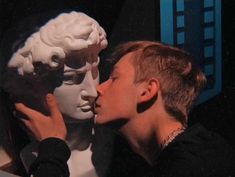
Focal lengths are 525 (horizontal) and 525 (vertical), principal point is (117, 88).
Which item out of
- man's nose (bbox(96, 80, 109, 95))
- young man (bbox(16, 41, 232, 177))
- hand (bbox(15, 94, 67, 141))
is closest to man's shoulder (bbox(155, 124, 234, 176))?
young man (bbox(16, 41, 232, 177))

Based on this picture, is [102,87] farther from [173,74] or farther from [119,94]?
[173,74]

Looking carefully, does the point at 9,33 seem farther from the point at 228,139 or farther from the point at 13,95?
the point at 228,139

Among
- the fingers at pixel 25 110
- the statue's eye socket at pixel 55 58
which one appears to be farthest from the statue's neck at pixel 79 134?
the statue's eye socket at pixel 55 58

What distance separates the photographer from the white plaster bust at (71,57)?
152 cm

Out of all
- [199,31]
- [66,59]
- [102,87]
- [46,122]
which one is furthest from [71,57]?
[199,31]

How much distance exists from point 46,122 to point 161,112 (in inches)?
15.4

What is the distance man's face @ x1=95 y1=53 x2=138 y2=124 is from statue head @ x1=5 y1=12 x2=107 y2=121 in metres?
0.07

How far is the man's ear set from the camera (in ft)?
4.66

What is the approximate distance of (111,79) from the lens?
1515 millimetres

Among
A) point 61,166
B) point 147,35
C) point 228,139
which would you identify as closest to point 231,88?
point 228,139

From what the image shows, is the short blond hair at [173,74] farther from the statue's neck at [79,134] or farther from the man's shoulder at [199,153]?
the statue's neck at [79,134]

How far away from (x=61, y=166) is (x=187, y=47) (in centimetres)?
50

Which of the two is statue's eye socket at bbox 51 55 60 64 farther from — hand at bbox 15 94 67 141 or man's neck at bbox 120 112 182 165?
man's neck at bbox 120 112 182 165

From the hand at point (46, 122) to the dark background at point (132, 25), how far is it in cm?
11
